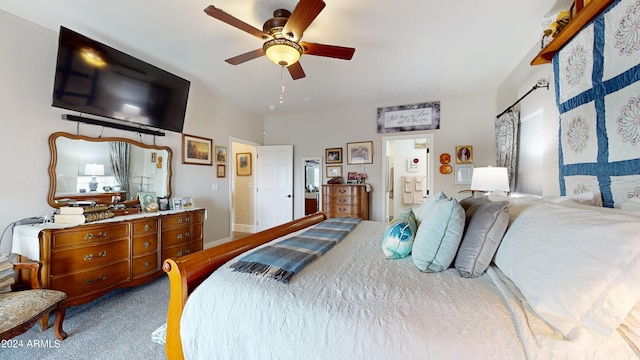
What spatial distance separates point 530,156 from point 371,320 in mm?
2647

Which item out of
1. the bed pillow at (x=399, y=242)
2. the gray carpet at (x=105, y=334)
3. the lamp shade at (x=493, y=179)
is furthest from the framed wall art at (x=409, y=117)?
the gray carpet at (x=105, y=334)

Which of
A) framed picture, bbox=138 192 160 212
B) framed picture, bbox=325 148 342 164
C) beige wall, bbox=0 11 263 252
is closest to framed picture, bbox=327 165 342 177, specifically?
framed picture, bbox=325 148 342 164

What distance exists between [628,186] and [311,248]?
62.4 inches

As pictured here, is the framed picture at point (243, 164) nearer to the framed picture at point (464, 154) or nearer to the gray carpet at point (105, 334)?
the gray carpet at point (105, 334)

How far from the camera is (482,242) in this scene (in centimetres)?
119

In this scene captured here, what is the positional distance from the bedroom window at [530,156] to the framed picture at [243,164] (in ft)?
16.3

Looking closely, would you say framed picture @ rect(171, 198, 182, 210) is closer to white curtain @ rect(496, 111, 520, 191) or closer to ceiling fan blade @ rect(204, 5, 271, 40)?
ceiling fan blade @ rect(204, 5, 271, 40)

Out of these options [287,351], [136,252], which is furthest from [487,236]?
[136,252]

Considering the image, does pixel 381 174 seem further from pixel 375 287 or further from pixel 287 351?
pixel 287 351

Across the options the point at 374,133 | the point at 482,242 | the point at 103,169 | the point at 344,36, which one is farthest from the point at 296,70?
the point at 374,133

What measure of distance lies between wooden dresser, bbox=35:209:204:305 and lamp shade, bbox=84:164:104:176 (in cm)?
61

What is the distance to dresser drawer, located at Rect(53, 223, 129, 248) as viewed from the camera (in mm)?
1915

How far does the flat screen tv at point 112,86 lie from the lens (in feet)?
6.83

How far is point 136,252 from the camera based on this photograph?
2.44 meters
